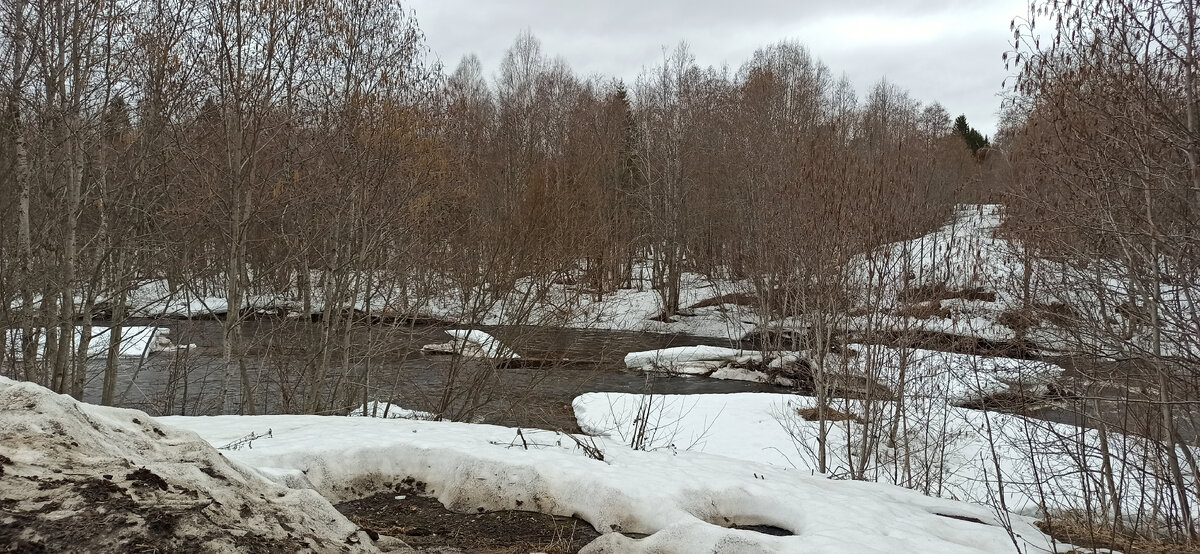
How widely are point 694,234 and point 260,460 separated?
79.4ft

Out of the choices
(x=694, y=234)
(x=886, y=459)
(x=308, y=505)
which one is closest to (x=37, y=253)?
(x=308, y=505)

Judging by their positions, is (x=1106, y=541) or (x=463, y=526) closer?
(x=463, y=526)

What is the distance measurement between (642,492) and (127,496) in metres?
3.11

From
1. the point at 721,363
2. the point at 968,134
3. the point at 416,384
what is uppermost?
the point at 968,134

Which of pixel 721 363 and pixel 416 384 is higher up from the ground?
pixel 416 384

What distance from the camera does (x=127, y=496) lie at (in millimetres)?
2775

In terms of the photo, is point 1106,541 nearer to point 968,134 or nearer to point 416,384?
point 416,384

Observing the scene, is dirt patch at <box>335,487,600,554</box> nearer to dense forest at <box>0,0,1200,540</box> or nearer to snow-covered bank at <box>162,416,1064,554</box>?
snow-covered bank at <box>162,416,1064,554</box>

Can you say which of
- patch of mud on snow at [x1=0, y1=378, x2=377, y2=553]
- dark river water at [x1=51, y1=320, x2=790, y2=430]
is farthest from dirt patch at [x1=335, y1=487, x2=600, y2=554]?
dark river water at [x1=51, y1=320, x2=790, y2=430]

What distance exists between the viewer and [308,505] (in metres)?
3.43

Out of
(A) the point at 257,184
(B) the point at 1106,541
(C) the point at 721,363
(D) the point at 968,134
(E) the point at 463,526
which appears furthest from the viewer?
(D) the point at 968,134

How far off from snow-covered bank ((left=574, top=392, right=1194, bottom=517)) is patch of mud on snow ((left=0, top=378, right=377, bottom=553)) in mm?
5225

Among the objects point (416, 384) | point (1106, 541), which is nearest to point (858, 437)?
point (1106, 541)

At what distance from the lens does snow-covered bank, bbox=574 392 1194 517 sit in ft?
30.7
